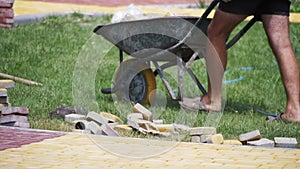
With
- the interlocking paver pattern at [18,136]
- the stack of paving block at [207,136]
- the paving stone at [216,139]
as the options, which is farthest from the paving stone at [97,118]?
the paving stone at [216,139]

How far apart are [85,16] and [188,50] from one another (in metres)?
6.66

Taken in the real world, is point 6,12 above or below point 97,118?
above

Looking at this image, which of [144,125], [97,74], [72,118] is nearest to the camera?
[144,125]

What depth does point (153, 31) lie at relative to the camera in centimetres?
910

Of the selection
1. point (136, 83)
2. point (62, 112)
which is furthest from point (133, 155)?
point (136, 83)

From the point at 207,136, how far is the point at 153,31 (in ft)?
6.16

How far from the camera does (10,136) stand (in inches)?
295

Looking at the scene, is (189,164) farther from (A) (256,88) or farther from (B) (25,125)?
(A) (256,88)

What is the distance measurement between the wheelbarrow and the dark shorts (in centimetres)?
21

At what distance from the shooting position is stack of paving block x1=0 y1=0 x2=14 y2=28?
13.8 meters

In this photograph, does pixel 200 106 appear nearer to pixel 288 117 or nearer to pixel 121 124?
pixel 288 117

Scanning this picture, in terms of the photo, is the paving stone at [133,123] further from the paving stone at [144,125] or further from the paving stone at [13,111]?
the paving stone at [13,111]

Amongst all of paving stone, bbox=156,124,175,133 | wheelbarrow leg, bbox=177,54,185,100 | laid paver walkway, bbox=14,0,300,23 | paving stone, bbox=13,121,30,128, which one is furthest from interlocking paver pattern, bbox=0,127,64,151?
laid paver walkway, bbox=14,0,300,23

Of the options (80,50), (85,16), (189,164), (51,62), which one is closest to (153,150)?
(189,164)
